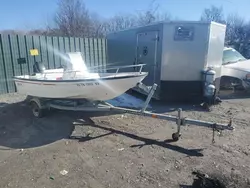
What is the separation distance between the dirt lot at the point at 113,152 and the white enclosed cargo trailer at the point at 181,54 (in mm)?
1338

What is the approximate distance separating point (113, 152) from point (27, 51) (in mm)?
6989

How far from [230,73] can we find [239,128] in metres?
4.36

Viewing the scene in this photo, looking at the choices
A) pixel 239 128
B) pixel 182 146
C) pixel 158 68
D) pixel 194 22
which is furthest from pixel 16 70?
pixel 239 128

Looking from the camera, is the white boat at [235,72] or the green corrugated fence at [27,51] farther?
the white boat at [235,72]

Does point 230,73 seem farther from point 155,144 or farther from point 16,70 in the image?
point 16,70

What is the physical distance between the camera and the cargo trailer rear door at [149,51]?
23.5 feet

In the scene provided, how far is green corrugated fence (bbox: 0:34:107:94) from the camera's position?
8609 millimetres

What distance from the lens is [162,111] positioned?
21.5 ft

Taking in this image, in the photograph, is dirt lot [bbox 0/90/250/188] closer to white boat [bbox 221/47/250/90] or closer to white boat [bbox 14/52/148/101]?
white boat [bbox 14/52/148/101]

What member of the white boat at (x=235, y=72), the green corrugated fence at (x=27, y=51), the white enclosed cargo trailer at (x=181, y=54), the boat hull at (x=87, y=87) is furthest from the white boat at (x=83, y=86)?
the white boat at (x=235, y=72)

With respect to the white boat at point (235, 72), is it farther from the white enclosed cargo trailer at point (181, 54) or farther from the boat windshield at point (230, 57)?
the white enclosed cargo trailer at point (181, 54)

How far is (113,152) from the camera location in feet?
13.3

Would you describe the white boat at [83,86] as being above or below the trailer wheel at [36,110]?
above

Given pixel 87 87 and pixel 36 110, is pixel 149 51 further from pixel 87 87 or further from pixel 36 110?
pixel 36 110
